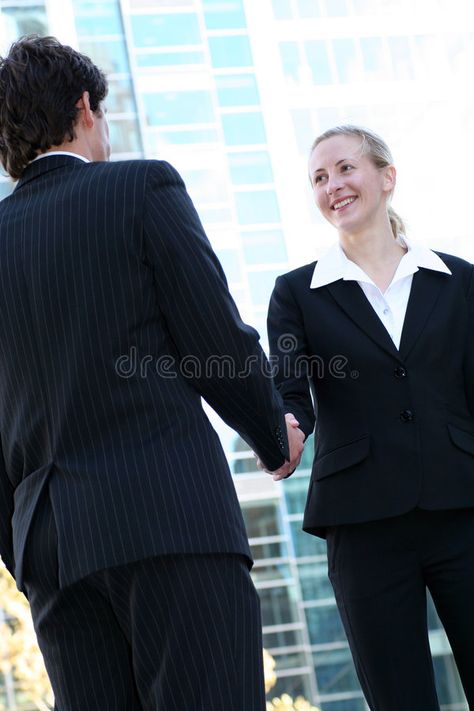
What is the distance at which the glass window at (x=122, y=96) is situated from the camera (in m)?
4.52

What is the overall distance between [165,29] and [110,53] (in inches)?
13.0

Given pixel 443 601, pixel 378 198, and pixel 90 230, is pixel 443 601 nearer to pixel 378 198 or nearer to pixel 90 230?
pixel 378 198

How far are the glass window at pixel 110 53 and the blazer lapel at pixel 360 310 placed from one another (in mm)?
2948

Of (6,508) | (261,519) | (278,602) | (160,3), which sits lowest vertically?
(278,602)

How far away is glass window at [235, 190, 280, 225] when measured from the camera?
15.1 feet

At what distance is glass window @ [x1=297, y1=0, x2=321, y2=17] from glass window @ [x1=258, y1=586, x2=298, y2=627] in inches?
109

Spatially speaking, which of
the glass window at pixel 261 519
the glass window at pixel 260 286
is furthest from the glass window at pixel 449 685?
the glass window at pixel 260 286

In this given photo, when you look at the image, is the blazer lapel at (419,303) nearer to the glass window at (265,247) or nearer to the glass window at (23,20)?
the glass window at (265,247)

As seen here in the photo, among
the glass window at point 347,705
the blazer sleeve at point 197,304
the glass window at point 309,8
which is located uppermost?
the glass window at point 309,8

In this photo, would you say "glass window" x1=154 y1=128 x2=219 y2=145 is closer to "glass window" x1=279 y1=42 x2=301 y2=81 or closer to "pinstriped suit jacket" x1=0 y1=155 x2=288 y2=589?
"glass window" x1=279 y1=42 x2=301 y2=81

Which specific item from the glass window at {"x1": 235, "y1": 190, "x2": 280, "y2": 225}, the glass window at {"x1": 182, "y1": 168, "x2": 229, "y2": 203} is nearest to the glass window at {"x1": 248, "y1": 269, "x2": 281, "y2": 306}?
the glass window at {"x1": 235, "y1": 190, "x2": 280, "y2": 225}

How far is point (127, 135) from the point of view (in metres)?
4.57

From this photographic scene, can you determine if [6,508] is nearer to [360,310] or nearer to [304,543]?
[360,310]

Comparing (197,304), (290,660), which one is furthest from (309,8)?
(197,304)
